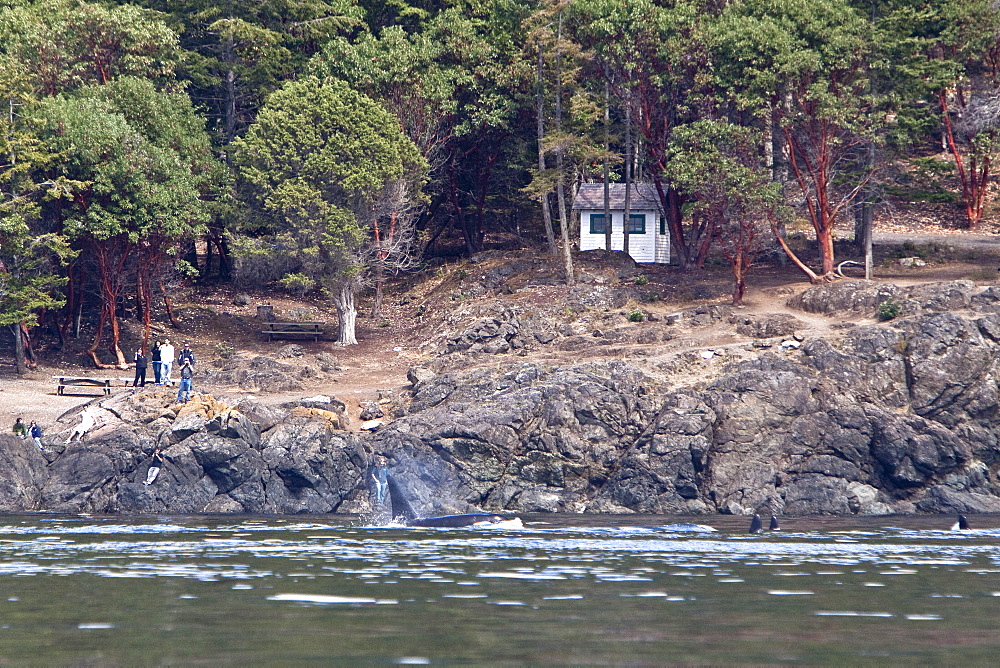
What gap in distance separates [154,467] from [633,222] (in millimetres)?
31064

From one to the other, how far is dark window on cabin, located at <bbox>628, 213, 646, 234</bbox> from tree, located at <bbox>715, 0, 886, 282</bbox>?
10.2 metres

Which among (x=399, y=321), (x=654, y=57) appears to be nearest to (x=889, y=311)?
(x=654, y=57)

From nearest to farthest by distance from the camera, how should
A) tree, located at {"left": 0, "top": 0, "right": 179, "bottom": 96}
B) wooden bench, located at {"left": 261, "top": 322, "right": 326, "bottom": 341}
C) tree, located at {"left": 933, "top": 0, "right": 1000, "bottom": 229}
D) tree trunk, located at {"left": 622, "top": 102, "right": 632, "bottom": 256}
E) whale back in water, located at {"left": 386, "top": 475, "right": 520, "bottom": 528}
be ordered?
whale back in water, located at {"left": 386, "top": 475, "right": 520, "bottom": 528} < tree, located at {"left": 0, "top": 0, "right": 179, "bottom": 96} < tree, located at {"left": 933, "top": 0, "right": 1000, "bottom": 229} < wooden bench, located at {"left": 261, "top": 322, "right": 326, "bottom": 341} < tree trunk, located at {"left": 622, "top": 102, "right": 632, "bottom": 256}

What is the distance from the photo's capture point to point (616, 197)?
61.2 metres

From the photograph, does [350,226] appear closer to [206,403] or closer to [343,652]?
[206,403]

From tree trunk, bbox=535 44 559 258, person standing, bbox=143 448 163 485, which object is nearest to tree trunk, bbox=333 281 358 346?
tree trunk, bbox=535 44 559 258

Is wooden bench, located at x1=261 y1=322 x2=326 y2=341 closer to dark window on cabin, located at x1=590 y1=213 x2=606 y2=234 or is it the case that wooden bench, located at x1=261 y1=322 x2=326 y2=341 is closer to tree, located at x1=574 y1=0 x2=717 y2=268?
dark window on cabin, located at x1=590 y1=213 x2=606 y2=234

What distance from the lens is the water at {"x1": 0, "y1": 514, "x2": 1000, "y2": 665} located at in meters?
14.1

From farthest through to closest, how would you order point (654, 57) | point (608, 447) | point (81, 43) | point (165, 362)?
point (654, 57) < point (81, 43) < point (165, 362) < point (608, 447)

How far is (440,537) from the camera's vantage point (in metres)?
29.2

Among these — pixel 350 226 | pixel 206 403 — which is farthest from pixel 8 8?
pixel 206 403

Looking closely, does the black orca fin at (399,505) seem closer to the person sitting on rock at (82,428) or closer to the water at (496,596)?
the water at (496,596)

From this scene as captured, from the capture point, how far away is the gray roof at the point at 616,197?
2363 inches

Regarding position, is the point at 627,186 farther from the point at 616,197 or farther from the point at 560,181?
the point at 560,181
